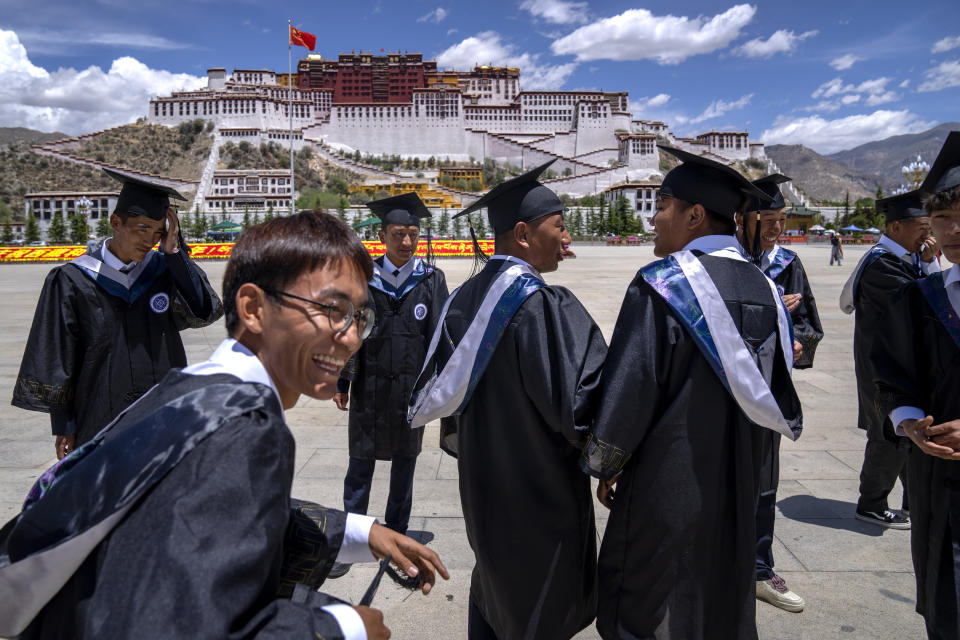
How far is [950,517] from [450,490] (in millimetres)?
3048

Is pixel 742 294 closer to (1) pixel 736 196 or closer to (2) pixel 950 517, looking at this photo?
(1) pixel 736 196

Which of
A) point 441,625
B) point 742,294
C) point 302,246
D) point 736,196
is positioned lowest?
point 441,625

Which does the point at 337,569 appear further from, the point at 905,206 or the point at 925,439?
the point at 905,206

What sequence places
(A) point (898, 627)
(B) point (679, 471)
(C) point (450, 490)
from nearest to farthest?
(B) point (679, 471) → (A) point (898, 627) → (C) point (450, 490)

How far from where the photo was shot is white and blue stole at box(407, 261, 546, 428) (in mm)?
2244

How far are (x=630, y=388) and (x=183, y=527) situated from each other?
4.67 ft

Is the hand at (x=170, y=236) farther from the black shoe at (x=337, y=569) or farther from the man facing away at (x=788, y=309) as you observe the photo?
the man facing away at (x=788, y=309)

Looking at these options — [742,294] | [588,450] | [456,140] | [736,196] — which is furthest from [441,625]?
[456,140]

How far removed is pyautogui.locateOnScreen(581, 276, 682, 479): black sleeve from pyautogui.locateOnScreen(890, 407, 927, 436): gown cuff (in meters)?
0.99

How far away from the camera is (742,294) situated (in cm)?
216

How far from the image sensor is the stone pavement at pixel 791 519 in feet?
9.64

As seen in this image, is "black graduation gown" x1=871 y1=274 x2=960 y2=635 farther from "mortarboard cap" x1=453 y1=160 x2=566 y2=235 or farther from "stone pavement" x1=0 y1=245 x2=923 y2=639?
"mortarboard cap" x1=453 y1=160 x2=566 y2=235

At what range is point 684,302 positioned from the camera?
209 cm

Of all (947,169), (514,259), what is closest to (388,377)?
(514,259)
